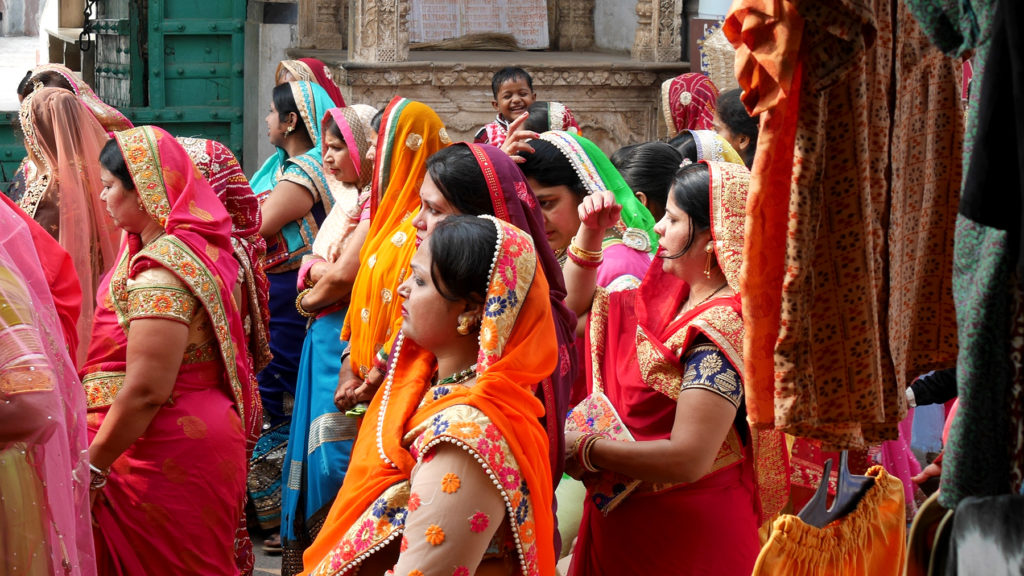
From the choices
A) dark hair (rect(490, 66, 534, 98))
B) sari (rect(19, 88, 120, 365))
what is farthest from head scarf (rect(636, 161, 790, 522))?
dark hair (rect(490, 66, 534, 98))

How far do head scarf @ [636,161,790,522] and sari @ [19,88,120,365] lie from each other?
2.27 metres

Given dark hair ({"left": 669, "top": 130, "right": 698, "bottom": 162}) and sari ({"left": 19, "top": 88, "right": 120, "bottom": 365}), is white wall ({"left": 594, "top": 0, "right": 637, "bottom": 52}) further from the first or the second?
sari ({"left": 19, "top": 88, "right": 120, "bottom": 365})

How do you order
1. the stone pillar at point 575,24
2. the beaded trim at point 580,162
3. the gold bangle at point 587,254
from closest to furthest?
the gold bangle at point 587,254 → the beaded trim at point 580,162 → the stone pillar at point 575,24

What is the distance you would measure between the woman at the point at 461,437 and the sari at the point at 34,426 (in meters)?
0.54

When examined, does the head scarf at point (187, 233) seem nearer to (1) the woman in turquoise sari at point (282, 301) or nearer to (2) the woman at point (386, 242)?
(2) the woman at point (386, 242)

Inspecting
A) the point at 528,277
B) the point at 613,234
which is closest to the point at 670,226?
the point at 528,277

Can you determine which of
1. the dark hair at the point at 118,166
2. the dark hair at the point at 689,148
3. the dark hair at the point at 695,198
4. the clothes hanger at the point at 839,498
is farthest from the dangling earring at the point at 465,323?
the dark hair at the point at 689,148

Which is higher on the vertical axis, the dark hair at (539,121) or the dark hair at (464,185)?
the dark hair at (539,121)

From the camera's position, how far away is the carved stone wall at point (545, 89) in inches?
328

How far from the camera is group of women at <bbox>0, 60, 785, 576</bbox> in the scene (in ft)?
7.32

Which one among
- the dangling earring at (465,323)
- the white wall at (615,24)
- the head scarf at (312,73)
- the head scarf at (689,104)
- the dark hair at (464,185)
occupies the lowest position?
the dangling earring at (465,323)

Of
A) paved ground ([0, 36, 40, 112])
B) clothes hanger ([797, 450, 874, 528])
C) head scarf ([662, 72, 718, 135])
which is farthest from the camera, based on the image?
paved ground ([0, 36, 40, 112])

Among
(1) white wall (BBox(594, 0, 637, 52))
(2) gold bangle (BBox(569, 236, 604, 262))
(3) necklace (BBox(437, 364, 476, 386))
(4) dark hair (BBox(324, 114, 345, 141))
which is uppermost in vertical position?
(1) white wall (BBox(594, 0, 637, 52))

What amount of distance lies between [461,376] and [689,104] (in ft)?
14.0
